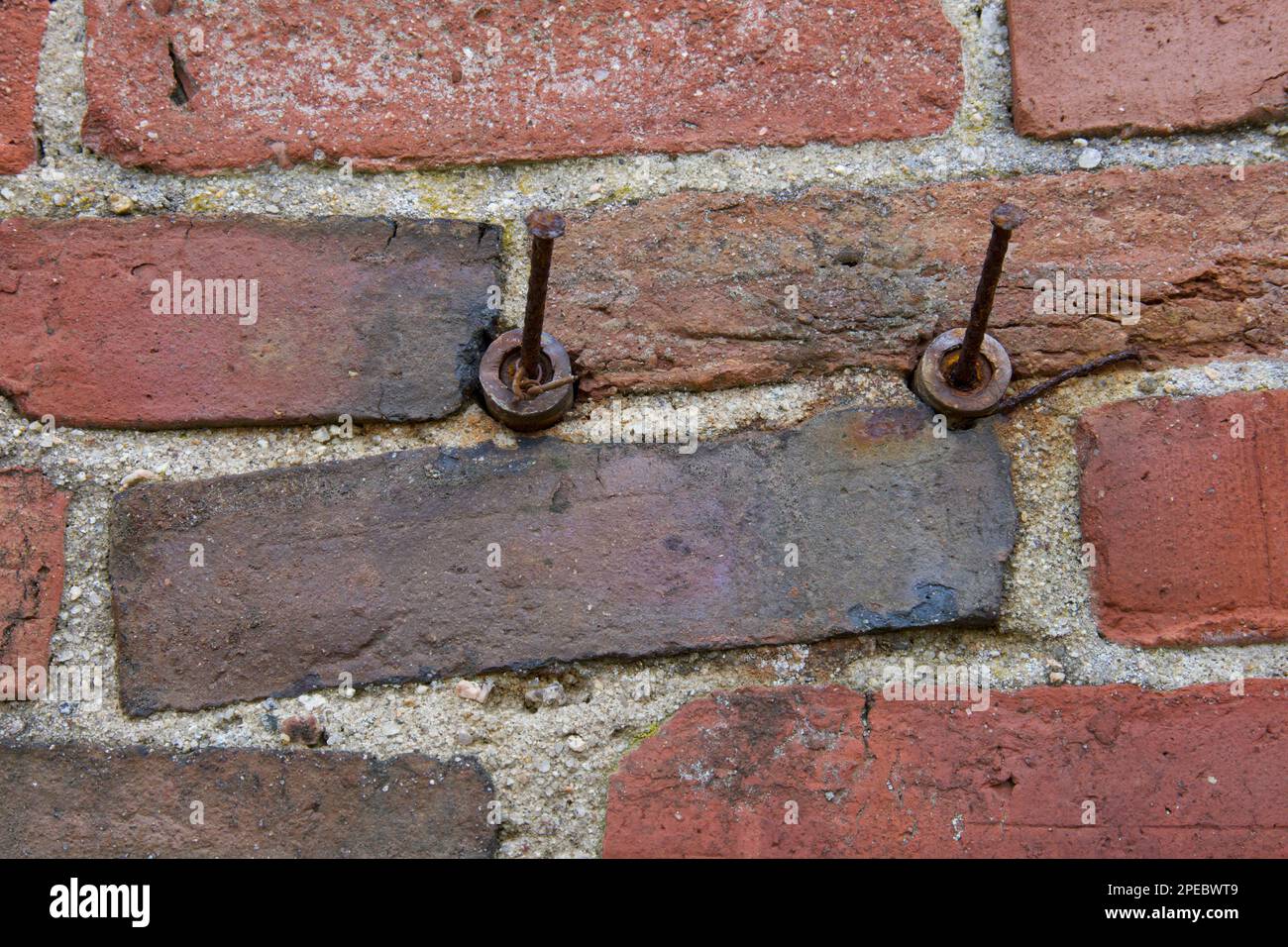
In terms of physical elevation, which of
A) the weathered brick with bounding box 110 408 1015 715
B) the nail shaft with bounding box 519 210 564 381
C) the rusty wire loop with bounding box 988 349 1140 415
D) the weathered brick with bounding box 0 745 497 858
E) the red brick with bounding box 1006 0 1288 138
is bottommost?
the weathered brick with bounding box 0 745 497 858

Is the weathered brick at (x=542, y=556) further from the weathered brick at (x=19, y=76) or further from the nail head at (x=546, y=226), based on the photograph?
the weathered brick at (x=19, y=76)

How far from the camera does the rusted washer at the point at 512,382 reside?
837 millimetres

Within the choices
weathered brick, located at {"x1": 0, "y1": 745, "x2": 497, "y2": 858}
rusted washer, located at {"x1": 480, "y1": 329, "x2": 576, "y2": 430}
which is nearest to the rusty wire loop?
rusted washer, located at {"x1": 480, "y1": 329, "x2": 576, "y2": 430}

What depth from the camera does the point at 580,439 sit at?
858 millimetres

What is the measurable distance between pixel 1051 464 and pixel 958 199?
8.7 inches

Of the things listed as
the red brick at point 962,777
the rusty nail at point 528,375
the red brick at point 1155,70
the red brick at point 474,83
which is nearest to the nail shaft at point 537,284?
the rusty nail at point 528,375

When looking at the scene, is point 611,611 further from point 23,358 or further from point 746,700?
point 23,358

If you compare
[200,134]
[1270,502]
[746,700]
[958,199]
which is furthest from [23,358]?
[1270,502]

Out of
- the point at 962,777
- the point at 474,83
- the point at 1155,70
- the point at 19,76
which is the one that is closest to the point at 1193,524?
the point at 962,777

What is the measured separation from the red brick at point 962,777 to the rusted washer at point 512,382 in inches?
9.4

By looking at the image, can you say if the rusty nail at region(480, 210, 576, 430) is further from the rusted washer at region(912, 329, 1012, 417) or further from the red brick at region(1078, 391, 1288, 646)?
the red brick at region(1078, 391, 1288, 646)

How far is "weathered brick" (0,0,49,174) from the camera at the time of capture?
90 centimetres

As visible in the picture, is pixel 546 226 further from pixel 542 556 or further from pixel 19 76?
pixel 19 76

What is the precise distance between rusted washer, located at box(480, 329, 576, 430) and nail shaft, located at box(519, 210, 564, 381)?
0.01 m
